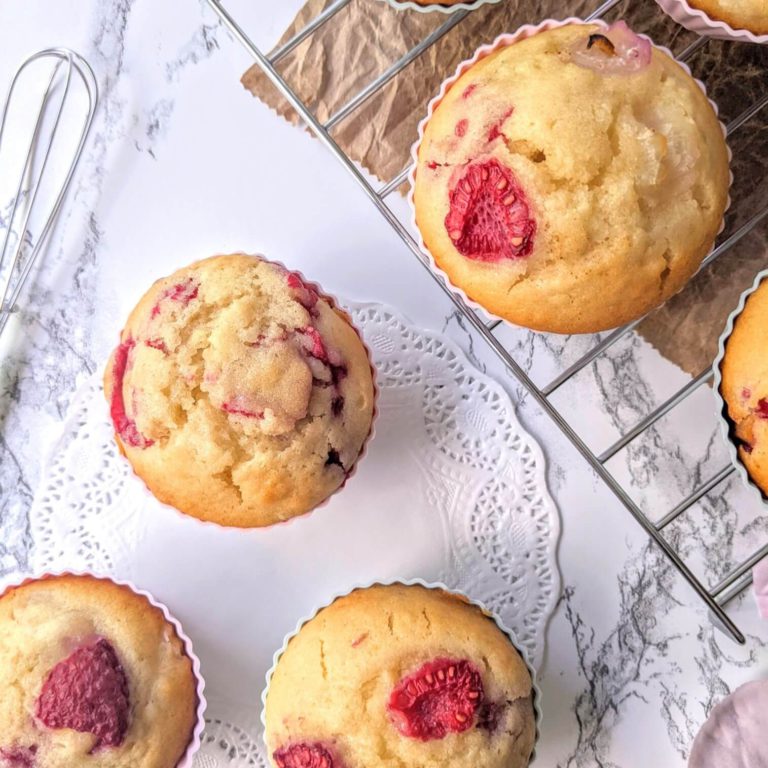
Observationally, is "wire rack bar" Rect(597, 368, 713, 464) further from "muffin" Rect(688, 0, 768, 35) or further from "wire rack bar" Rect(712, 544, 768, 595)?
"muffin" Rect(688, 0, 768, 35)

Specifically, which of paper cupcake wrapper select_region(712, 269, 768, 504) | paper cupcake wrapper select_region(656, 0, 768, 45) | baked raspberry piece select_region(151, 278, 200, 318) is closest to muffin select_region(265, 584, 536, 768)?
paper cupcake wrapper select_region(712, 269, 768, 504)

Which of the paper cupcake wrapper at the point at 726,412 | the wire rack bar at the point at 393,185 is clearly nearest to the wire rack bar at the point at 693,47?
the paper cupcake wrapper at the point at 726,412

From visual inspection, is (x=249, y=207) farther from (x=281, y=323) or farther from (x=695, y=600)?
(x=695, y=600)

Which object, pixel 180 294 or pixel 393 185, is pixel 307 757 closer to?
pixel 180 294

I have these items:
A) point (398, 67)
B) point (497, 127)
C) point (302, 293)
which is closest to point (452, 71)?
point (398, 67)

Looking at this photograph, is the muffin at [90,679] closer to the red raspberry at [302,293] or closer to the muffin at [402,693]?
the muffin at [402,693]

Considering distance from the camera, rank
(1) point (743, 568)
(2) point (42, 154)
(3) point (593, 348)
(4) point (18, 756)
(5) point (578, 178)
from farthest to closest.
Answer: (2) point (42, 154) → (3) point (593, 348) → (1) point (743, 568) → (4) point (18, 756) → (5) point (578, 178)
